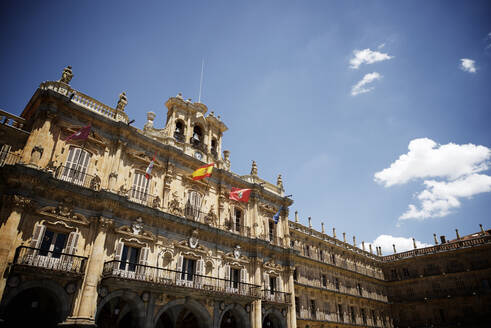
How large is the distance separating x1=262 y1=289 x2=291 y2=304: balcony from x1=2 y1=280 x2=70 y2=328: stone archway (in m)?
15.1

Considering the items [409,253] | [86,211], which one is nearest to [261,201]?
[86,211]

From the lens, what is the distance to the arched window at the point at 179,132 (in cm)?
2812

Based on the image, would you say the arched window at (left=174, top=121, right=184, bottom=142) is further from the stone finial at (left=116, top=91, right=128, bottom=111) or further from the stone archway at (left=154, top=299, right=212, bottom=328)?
the stone archway at (left=154, top=299, right=212, bottom=328)

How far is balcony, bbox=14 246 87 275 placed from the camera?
1695 centimetres

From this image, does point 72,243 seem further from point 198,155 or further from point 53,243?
point 198,155

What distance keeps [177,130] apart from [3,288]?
53.7 ft

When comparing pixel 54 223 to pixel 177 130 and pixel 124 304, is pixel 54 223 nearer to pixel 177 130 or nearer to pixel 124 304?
pixel 124 304

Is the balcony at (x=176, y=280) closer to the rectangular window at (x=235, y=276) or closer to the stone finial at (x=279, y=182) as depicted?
the rectangular window at (x=235, y=276)

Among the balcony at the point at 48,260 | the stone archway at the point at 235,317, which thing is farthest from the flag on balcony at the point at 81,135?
the stone archway at the point at 235,317

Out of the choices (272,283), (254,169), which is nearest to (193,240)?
(272,283)

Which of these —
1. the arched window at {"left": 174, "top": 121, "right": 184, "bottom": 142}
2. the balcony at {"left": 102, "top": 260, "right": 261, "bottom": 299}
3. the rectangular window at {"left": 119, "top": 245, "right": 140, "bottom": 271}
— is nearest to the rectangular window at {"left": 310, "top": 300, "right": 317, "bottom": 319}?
the balcony at {"left": 102, "top": 260, "right": 261, "bottom": 299}

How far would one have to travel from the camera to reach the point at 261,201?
1286 inches

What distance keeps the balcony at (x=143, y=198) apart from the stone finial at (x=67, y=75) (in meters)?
A: 8.41

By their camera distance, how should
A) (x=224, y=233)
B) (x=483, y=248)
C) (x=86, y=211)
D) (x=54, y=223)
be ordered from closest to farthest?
(x=54, y=223), (x=86, y=211), (x=224, y=233), (x=483, y=248)
